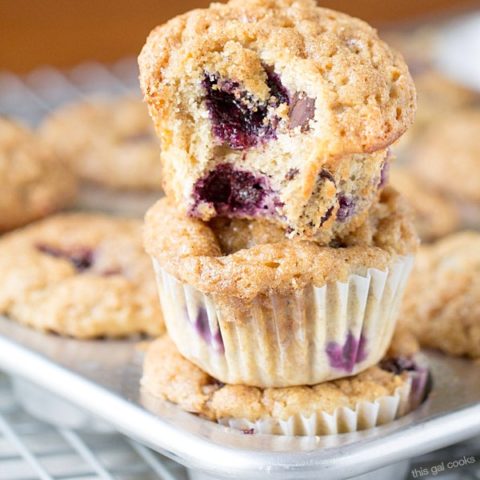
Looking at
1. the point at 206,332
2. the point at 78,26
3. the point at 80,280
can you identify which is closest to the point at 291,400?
the point at 206,332

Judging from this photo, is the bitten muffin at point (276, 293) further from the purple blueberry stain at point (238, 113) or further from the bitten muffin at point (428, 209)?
the bitten muffin at point (428, 209)

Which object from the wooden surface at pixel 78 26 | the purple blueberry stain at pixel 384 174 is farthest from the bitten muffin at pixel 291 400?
the wooden surface at pixel 78 26

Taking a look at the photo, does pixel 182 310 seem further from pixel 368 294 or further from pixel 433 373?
pixel 433 373

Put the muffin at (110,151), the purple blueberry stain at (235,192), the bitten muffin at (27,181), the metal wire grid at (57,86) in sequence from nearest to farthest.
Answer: the purple blueberry stain at (235,192), the bitten muffin at (27,181), the muffin at (110,151), the metal wire grid at (57,86)

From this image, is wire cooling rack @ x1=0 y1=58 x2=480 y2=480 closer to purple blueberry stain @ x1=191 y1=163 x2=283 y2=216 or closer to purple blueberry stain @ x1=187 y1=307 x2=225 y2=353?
purple blueberry stain @ x1=187 y1=307 x2=225 y2=353

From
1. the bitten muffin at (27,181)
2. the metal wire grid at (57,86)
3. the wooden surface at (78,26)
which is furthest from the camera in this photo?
the wooden surface at (78,26)

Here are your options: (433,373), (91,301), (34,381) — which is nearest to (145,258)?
(91,301)

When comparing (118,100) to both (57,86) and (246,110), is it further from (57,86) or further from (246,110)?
(246,110)
